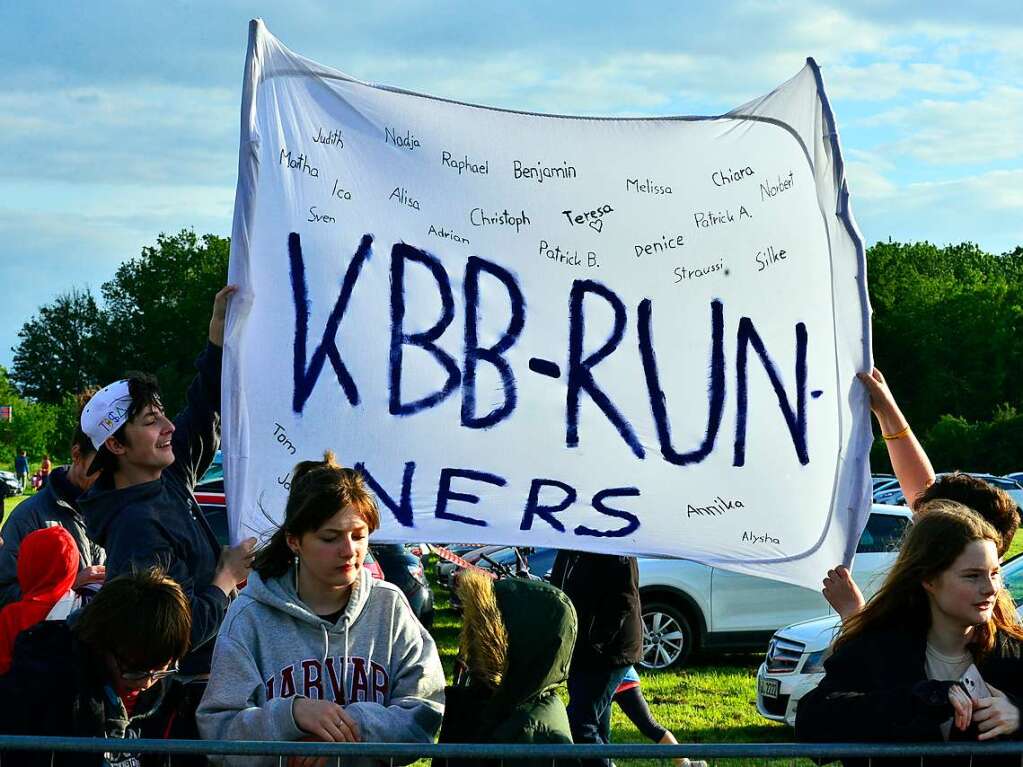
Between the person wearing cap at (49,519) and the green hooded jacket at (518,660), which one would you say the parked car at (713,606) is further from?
the green hooded jacket at (518,660)

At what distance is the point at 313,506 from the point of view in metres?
3.37

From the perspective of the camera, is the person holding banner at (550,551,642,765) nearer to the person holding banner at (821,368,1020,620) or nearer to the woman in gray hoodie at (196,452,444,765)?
the person holding banner at (821,368,1020,620)

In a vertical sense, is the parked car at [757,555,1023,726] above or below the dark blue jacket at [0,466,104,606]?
below

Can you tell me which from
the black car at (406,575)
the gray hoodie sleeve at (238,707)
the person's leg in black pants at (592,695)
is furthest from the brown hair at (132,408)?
the black car at (406,575)

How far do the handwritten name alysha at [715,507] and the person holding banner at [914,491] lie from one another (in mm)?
370

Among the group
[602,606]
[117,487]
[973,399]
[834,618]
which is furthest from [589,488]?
[973,399]

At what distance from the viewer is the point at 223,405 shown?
4.07m

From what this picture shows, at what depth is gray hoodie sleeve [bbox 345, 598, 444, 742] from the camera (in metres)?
3.20

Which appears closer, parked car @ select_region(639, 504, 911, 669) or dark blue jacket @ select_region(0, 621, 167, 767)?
dark blue jacket @ select_region(0, 621, 167, 767)

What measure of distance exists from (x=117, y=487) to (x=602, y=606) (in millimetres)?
2873

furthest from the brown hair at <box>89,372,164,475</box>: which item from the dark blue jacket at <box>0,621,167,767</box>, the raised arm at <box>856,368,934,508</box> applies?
the raised arm at <box>856,368,934,508</box>

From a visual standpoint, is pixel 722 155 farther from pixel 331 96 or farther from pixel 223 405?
pixel 223 405

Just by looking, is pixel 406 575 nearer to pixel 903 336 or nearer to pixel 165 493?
pixel 165 493

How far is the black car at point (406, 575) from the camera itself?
35.5ft
